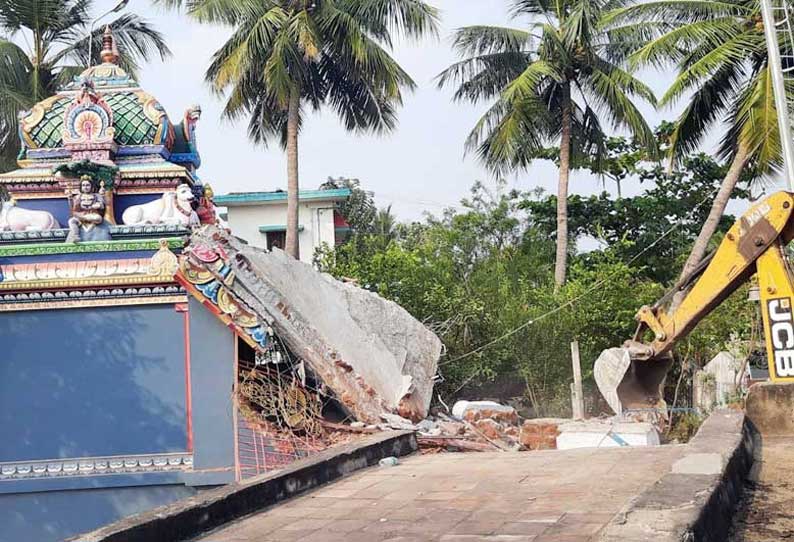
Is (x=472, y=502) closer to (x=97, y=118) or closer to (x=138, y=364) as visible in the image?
(x=138, y=364)

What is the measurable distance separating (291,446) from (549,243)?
676 inches

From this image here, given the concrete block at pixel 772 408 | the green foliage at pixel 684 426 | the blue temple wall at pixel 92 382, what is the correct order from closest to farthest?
the concrete block at pixel 772 408
the blue temple wall at pixel 92 382
the green foliage at pixel 684 426

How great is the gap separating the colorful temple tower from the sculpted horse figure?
0.6 inches

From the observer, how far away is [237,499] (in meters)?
5.78

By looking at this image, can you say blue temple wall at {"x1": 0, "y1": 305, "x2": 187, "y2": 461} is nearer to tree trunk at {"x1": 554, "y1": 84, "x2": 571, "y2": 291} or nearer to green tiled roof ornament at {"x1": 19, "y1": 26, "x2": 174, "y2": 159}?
green tiled roof ornament at {"x1": 19, "y1": 26, "x2": 174, "y2": 159}

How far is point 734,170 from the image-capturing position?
17.1 m

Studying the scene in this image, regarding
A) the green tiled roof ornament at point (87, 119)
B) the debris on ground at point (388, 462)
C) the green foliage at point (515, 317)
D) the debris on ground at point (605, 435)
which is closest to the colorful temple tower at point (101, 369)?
the green tiled roof ornament at point (87, 119)

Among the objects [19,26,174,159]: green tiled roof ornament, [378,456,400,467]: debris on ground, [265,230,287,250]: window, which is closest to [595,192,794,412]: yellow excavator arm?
[378,456,400,467]: debris on ground

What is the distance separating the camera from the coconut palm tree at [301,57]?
19.4 meters

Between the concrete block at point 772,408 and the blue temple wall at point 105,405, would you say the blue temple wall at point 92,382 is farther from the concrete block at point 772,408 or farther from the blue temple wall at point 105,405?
the concrete block at point 772,408

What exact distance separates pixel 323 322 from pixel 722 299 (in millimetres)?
4929

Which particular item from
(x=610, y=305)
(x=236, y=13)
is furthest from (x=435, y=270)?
(x=236, y=13)

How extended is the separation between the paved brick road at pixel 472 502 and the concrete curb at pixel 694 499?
47 centimetres

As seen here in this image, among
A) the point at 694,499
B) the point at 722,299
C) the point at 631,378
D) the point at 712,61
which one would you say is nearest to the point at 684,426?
the point at 631,378
